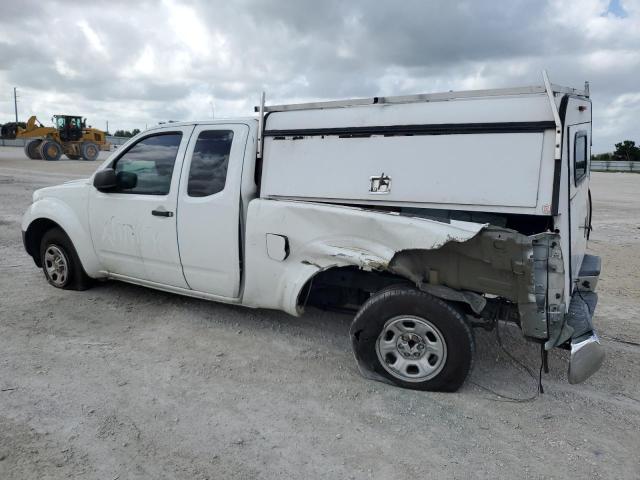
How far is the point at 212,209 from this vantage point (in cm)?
436

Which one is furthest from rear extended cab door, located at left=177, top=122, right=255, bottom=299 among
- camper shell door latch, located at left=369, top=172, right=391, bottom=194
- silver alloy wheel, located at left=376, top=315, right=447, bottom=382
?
silver alloy wheel, located at left=376, top=315, right=447, bottom=382

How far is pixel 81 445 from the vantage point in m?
2.96

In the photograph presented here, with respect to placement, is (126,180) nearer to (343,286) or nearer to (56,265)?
(56,265)

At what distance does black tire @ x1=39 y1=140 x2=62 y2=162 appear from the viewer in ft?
99.8

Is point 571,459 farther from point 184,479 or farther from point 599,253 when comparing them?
point 599,253

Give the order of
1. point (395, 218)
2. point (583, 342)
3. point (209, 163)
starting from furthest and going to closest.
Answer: point (209, 163) < point (395, 218) < point (583, 342)

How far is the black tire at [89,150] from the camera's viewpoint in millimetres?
31562

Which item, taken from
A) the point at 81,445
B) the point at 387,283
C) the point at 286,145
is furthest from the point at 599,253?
the point at 81,445

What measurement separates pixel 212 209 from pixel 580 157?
9.91 feet

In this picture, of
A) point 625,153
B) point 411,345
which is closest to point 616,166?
point 625,153

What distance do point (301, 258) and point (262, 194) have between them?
25.2 inches

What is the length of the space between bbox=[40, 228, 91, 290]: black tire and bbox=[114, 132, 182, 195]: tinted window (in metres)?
1.08

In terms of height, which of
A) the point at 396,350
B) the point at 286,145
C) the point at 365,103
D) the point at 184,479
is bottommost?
the point at 184,479

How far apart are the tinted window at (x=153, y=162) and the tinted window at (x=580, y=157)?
332 cm
